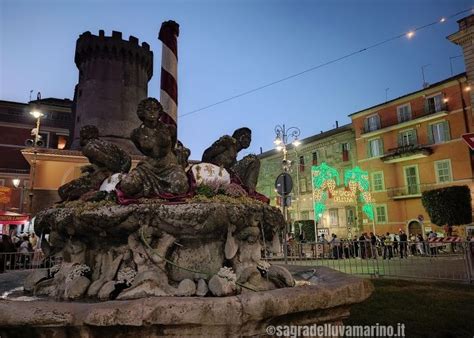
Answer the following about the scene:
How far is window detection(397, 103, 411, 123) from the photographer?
3320 centimetres

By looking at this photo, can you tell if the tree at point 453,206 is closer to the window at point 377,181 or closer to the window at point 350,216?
the window at point 377,181

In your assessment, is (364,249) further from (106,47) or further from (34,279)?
(106,47)

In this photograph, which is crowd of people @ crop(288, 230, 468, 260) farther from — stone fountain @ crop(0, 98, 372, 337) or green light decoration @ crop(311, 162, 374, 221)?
stone fountain @ crop(0, 98, 372, 337)

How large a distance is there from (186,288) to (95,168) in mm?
2315

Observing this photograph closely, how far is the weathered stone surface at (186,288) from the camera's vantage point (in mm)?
3454

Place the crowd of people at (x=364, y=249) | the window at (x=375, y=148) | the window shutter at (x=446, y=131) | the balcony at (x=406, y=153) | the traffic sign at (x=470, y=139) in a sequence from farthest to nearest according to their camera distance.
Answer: the window at (x=375, y=148)
the balcony at (x=406, y=153)
the window shutter at (x=446, y=131)
the crowd of people at (x=364, y=249)
the traffic sign at (x=470, y=139)

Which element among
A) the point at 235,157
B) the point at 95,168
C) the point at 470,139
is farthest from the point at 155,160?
the point at 470,139

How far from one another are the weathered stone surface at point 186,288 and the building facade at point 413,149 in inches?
1117

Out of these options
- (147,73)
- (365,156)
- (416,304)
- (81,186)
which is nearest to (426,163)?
(365,156)

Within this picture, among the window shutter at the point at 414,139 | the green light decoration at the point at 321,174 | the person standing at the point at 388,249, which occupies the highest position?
the window shutter at the point at 414,139

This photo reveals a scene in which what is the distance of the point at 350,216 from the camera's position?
119 feet

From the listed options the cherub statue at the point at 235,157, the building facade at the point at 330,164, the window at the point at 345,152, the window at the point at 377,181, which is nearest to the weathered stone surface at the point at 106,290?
the cherub statue at the point at 235,157

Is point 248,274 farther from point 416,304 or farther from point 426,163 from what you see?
point 426,163

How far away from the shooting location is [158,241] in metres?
3.76
